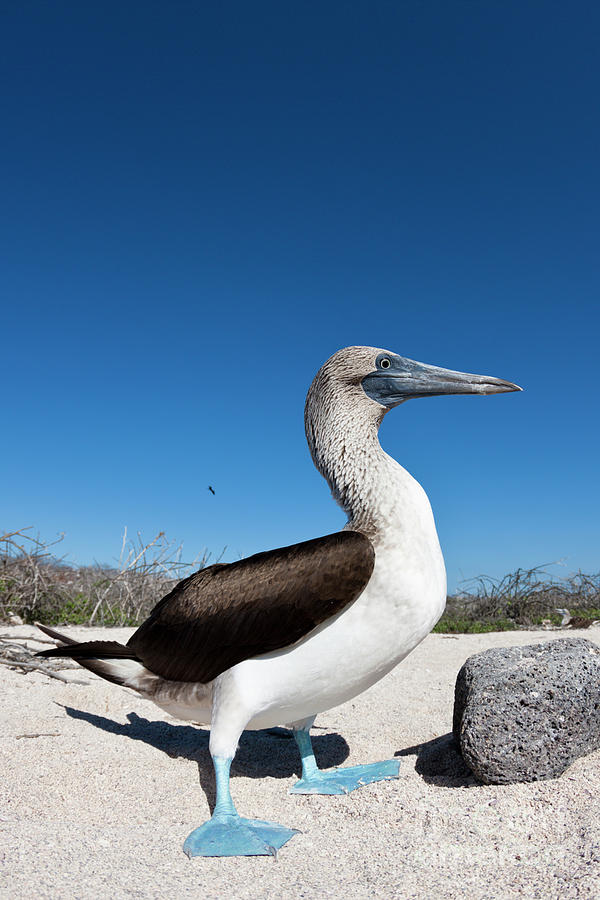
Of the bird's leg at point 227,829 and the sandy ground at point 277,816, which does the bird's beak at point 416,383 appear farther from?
the sandy ground at point 277,816

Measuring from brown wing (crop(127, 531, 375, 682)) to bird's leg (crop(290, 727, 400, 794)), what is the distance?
2.61ft

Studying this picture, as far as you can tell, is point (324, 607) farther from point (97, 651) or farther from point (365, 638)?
point (97, 651)

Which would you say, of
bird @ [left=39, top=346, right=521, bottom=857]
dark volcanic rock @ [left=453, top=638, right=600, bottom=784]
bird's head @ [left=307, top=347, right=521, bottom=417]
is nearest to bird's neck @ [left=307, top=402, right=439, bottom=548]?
bird @ [left=39, top=346, right=521, bottom=857]

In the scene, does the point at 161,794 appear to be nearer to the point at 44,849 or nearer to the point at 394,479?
the point at 44,849

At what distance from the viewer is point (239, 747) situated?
425 centimetres

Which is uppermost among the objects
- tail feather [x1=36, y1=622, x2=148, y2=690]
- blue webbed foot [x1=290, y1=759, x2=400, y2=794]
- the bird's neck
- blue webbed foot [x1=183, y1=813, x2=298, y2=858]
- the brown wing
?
the bird's neck

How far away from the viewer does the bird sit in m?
2.89

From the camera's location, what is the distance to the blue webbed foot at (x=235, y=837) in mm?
2638

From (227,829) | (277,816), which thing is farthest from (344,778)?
(227,829)

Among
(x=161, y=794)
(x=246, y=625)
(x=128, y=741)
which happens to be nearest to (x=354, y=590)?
(x=246, y=625)

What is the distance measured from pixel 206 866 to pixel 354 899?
2.13ft

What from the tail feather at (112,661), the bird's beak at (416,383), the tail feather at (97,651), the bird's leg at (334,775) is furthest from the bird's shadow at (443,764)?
the bird's beak at (416,383)

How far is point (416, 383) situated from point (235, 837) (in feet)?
7.30

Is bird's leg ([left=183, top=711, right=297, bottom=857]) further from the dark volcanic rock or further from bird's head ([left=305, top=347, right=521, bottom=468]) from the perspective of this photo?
bird's head ([left=305, top=347, right=521, bottom=468])
